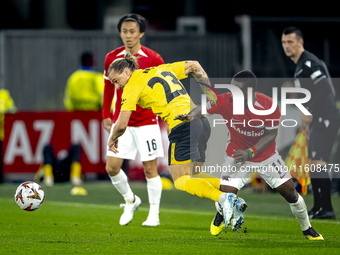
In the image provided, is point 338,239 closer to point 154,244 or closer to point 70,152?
point 154,244

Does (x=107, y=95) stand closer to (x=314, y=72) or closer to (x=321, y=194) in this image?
(x=314, y=72)

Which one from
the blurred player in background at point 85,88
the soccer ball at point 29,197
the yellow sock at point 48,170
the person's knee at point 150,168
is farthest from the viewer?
the blurred player in background at point 85,88

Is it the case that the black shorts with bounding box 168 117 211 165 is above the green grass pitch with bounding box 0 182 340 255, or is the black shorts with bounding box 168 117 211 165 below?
above

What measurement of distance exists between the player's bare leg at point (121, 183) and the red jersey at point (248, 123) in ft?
4.61

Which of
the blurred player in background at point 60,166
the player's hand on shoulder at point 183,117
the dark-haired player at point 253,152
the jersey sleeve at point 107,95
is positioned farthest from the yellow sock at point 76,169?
the player's hand on shoulder at point 183,117

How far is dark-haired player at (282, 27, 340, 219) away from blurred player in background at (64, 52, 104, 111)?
15.1 feet

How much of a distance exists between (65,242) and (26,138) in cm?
555

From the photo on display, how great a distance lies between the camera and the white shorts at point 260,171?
5520mm

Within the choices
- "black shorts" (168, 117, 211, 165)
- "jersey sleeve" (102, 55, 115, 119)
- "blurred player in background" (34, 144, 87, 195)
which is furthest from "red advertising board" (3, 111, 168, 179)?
"black shorts" (168, 117, 211, 165)

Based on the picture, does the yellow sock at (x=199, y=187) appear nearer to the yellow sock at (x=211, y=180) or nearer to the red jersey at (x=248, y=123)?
the yellow sock at (x=211, y=180)

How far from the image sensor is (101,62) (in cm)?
1304

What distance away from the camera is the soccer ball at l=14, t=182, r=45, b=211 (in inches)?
244

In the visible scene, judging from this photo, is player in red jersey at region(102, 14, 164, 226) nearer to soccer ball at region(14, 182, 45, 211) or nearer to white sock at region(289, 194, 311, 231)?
soccer ball at region(14, 182, 45, 211)

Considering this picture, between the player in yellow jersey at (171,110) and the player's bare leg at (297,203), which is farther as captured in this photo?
the player in yellow jersey at (171,110)
